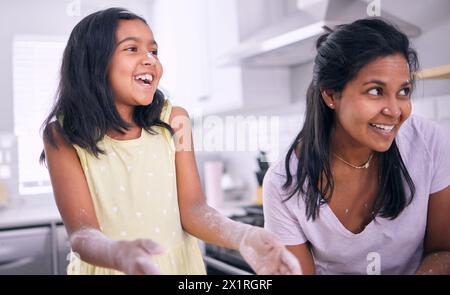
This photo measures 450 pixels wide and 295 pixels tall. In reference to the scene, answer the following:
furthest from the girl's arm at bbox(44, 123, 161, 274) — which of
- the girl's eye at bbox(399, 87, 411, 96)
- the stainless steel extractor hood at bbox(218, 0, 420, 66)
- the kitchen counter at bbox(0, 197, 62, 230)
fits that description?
the girl's eye at bbox(399, 87, 411, 96)

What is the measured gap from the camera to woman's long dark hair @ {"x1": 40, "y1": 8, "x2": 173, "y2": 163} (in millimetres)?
774

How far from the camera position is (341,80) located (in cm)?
86

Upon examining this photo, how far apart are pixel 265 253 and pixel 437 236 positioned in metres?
0.36

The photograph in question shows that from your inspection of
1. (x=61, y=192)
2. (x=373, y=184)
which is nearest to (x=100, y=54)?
(x=61, y=192)

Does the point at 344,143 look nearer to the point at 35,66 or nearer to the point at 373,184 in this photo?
the point at 373,184

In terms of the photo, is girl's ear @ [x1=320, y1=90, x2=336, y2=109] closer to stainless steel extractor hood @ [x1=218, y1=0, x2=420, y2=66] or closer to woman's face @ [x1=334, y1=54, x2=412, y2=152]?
woman's face @ [x1=334, y1=54, x2=412, y2=152]

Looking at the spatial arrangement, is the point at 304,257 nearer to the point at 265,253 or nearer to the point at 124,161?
the point at 265,253

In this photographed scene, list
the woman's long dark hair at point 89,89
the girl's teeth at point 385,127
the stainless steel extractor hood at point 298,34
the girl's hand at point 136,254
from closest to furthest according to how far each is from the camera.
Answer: the girl's hand at point 136,254, the woman's long dark hair at point 89,89, the girl's teeth at point 385,127, the stainless steel extractor hood at point 298,34

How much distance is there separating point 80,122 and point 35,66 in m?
0.17

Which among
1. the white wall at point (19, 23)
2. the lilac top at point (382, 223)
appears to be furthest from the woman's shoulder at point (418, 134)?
the white wall at point (19, 23)

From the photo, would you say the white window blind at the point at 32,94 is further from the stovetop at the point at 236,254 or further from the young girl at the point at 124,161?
the stovetop at the point at 236,254

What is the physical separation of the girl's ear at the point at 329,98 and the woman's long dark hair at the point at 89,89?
33 cm

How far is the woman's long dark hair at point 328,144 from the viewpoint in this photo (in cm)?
87

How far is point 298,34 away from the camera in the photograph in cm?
105
